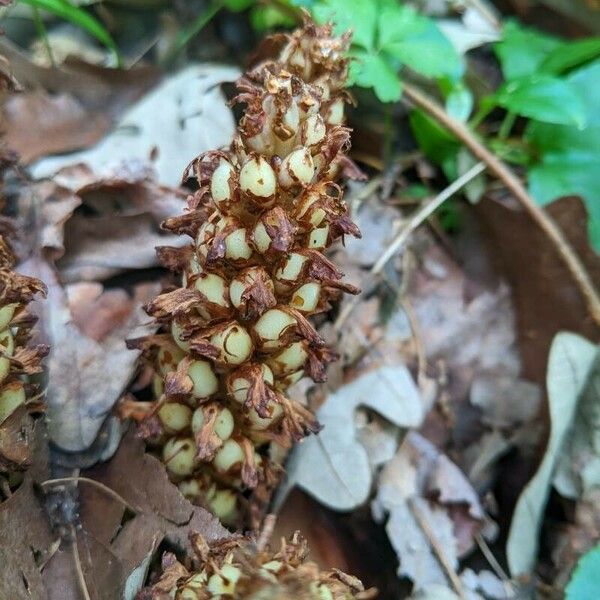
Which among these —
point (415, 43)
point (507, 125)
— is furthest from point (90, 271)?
point (507, 125)

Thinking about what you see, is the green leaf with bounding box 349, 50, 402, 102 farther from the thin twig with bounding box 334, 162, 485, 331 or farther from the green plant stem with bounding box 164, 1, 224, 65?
the green plant stem with bounding box 164, 1, 224, 65

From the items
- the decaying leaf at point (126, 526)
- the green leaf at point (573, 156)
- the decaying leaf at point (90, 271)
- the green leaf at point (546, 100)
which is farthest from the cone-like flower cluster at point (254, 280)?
the green leaf at point (573, 156)

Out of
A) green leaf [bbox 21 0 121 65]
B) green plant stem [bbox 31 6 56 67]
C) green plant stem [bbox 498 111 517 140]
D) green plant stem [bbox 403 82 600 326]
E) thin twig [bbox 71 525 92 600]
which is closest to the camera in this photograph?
thin twig [bbox 71 525 92 600]

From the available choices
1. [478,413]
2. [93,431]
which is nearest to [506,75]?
[478,413]

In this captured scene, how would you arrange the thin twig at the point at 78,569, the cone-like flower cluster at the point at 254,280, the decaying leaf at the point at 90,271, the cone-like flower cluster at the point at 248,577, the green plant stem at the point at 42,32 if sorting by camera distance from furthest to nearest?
the green plant stem at the point at 42,32 < the decaying leaf at the point at 90,271 < the thin twig at the point at 78,569 < the cone-like flower cluster at the point at 254,280 < the cone-like flower cluster at the point at 248,577

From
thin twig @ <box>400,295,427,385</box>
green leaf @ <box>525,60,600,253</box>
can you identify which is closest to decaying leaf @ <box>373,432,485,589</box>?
thin twig @ <box>400,295,427,385</box>

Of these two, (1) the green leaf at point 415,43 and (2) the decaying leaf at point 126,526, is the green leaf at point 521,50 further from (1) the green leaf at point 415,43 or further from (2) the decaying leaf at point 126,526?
(2) the decaying leaf at point 126,526

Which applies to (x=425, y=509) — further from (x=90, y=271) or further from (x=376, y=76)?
(x=376, y=76)

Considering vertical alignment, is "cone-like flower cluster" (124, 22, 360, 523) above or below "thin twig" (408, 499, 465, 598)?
above
